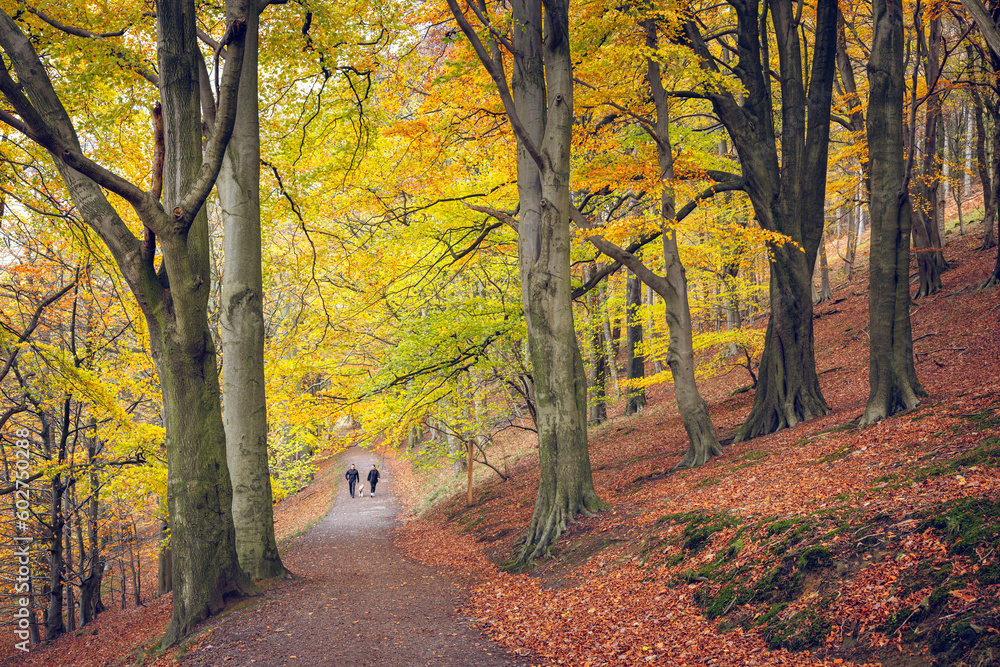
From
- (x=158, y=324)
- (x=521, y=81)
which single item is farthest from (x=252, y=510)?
(x=521, y=81)

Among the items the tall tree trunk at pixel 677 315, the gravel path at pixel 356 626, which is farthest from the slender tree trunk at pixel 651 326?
the gravel path at pixel 356 626

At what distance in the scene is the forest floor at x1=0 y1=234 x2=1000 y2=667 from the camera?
11.4 feet

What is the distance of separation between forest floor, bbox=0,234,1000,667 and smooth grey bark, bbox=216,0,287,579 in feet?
2.43

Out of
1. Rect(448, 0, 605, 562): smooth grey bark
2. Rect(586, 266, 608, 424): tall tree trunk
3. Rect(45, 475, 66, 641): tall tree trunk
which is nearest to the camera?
Rect(448, 0, 605, 562): smooth grey bark

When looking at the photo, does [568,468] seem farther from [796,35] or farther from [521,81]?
[796,35]

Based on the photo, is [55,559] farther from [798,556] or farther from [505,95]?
[798,556]

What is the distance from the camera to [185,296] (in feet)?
19.4

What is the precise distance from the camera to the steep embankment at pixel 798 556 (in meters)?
3.37

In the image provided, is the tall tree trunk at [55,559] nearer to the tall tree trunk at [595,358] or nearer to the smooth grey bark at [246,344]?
the smooth grey bark at [246,344]

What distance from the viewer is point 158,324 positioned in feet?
19.4

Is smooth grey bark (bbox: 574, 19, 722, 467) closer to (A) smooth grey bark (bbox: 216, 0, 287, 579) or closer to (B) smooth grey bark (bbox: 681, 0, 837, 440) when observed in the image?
(B) smooth grey bark (bbox: 681, 0, 837, 440)

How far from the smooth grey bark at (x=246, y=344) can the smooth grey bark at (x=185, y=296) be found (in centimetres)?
105

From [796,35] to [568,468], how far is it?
860 centimetres

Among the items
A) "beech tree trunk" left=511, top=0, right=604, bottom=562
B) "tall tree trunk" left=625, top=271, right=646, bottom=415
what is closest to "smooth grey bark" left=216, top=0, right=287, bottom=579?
"beech tree trunk" left=511, top=0, right=604, bottom=562
